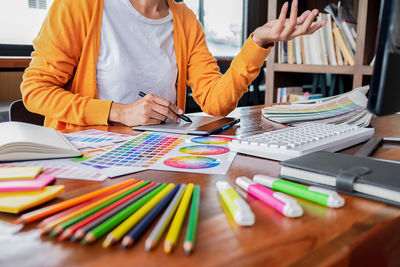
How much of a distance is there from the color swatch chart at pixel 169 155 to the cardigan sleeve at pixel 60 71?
263mm

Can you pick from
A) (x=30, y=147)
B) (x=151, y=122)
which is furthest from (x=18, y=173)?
(x=151, y=122)

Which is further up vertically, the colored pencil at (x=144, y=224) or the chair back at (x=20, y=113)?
the colored pencil at (x=144, y=224)

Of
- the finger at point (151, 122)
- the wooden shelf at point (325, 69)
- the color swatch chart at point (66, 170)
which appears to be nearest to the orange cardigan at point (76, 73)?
the finger at point (151, 122)

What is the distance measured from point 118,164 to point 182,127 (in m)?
0.34

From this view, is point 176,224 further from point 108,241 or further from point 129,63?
point 129,63

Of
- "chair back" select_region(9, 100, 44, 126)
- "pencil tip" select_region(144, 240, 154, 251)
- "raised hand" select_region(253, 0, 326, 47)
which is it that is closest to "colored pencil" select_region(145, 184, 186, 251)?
"pencil tip" select_region(144, 240, 154, 251)

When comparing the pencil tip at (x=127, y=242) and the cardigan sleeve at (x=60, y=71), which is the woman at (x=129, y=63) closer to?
the cardigan sleeve at (x=60, y=71)

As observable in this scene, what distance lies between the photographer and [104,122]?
98cm

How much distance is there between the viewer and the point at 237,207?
39cm

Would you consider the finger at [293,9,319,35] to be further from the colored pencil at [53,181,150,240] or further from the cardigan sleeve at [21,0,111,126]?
the colored pencil at [53,181,150,240]

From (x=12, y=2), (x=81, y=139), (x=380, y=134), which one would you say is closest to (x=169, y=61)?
(x=81, y=139)

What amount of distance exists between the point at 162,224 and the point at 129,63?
0.96 meters

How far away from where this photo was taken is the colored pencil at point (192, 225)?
0.31 m

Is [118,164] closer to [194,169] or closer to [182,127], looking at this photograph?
[194,169]
